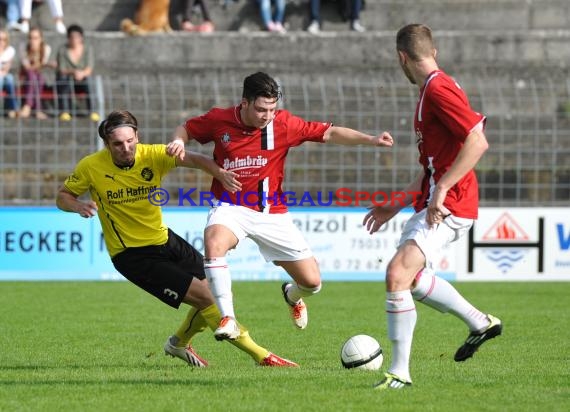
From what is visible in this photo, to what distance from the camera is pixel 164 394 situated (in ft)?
22.7

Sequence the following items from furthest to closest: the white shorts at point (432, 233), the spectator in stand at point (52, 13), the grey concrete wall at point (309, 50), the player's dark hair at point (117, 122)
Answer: the grey concrete wall at point (309, 50)
the spectator in stand at point (52, 13)
the player's dark hair at point (117, 122)
the white shorts at point (432, 233)

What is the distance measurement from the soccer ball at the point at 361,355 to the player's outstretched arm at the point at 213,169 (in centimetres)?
141

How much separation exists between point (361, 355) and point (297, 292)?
136 centimetres

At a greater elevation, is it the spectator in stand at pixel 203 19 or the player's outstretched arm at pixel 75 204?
the spectator in stand at pixel 203 19

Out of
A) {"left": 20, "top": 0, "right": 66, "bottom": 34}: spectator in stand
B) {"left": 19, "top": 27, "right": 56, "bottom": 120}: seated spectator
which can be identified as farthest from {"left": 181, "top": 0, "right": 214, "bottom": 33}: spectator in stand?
{"left": 19, "top": 27, "right": 56, "bottom": 120}: seated spectator

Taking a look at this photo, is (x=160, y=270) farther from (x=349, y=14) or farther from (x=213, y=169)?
(x=349, y=14)

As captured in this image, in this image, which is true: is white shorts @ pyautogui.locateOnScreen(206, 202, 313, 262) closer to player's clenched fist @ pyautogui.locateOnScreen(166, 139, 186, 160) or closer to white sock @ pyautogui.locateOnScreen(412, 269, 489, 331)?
player's clenched fist @ pyautogui.locateOnScreen(166, 139, 186, 160)

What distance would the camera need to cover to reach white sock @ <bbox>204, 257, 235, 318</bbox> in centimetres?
802

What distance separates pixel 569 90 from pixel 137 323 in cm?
942

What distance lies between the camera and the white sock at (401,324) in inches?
274

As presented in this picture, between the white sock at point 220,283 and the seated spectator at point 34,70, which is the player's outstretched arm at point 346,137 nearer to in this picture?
the white sock at point 220,283

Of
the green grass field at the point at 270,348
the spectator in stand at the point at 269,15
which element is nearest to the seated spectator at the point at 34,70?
the green grass field at the point at 270,348

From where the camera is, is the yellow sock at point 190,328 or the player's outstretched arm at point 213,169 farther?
the yellow sock at point 190,328

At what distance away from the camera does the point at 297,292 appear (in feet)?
31.0
